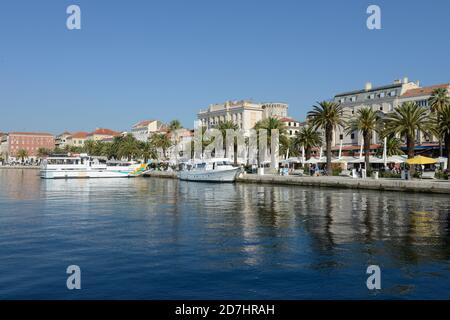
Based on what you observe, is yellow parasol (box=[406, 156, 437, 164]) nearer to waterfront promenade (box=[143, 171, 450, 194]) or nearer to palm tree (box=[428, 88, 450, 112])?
waterfront promenade (box=[143, 171, 450, 194])

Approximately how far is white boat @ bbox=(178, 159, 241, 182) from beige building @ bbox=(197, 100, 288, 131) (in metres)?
58.1

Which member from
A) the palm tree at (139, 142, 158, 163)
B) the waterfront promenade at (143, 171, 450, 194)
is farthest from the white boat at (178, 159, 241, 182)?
the palm tree at (139, 142, 158, 163)

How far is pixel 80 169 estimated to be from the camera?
99812mm

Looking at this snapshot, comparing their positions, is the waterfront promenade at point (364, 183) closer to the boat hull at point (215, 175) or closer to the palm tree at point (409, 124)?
the boat hull at point (215, 175)

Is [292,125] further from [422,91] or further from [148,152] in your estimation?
[422,91]

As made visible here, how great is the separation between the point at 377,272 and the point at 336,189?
41810mm

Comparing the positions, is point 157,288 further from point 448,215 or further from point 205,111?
point 205,111

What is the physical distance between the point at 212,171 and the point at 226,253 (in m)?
59.9

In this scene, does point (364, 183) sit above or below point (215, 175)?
below

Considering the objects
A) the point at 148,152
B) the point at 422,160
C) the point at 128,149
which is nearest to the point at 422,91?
the point at 422,160

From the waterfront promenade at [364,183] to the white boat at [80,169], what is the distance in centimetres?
3548

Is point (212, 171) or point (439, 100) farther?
point (212, 171)

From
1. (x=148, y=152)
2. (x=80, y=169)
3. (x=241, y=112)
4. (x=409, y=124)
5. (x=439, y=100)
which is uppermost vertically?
(x=241, y=112)

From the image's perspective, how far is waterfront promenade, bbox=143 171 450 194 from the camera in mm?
46750
